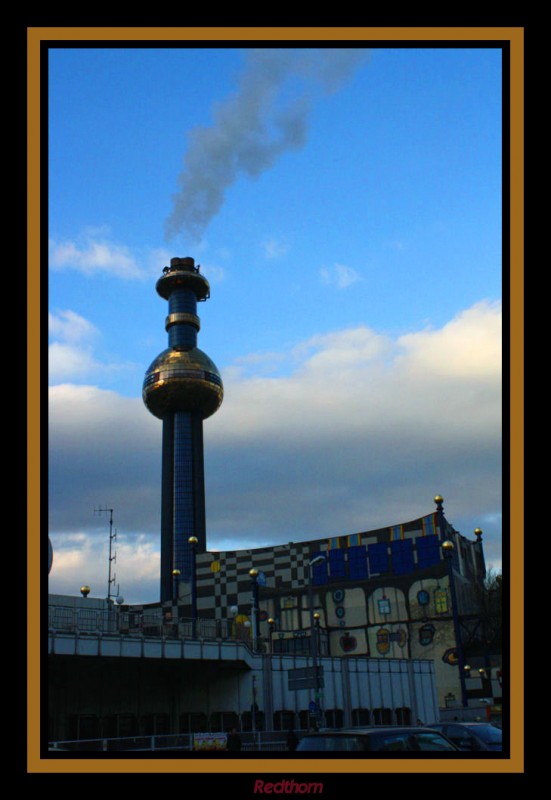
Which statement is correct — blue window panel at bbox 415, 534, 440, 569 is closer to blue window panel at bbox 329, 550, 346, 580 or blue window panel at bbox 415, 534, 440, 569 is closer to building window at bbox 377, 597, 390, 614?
building window at bbox 377, 597, 390, 614

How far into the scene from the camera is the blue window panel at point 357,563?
75.7 meters

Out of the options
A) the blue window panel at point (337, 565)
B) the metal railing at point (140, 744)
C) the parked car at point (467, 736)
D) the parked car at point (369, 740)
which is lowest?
the metal railing at point (140, 744)

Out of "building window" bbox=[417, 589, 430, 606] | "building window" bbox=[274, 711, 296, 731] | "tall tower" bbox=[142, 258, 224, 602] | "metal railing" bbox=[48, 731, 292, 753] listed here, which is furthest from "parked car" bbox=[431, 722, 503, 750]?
"tall tower" bbox=[142, 258, 224, 602]

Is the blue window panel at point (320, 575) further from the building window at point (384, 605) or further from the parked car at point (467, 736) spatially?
the parked car at point (467, 736)

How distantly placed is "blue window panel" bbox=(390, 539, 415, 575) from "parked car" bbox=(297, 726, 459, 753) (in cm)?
6194

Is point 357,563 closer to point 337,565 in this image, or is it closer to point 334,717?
point 337,565

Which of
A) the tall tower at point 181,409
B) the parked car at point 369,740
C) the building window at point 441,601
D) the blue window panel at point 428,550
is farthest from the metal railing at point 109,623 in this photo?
the tall tower at point 181,409

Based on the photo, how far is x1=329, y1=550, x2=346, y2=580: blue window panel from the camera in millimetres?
76875

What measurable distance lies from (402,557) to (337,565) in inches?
281

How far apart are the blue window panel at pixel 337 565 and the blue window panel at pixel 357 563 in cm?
78
